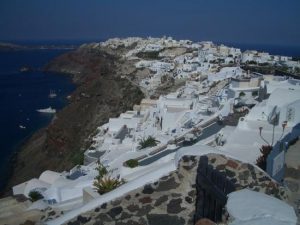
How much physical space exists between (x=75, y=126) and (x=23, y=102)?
85.9ft

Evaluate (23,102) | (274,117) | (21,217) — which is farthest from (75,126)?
(21,217)

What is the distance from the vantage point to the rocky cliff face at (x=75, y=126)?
33881 mm

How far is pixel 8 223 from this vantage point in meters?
8.77

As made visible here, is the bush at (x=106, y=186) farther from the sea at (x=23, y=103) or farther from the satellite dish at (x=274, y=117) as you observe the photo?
the sea at (x=23, y=103)

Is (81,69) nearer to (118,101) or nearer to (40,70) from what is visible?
(40,70)

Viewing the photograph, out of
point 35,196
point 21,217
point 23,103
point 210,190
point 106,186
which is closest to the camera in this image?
point 210,190

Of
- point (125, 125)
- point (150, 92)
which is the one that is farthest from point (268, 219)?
point (150, 92)

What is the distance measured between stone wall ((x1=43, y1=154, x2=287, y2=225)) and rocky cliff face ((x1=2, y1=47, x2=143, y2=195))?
51.7ft

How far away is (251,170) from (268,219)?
1.62 meters

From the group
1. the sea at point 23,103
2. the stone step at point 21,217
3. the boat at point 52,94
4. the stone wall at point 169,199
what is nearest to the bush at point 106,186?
the stone step at point 21,217

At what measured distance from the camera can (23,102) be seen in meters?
70.0

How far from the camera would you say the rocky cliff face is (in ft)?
111

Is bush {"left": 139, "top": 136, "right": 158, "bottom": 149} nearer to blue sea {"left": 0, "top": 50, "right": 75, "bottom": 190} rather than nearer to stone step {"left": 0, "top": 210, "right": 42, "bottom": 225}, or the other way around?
stone step {"left": 0, "top": 210, "right": 42, "bottom": 225}

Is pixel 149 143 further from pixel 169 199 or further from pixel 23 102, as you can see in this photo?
pixel 23 102
